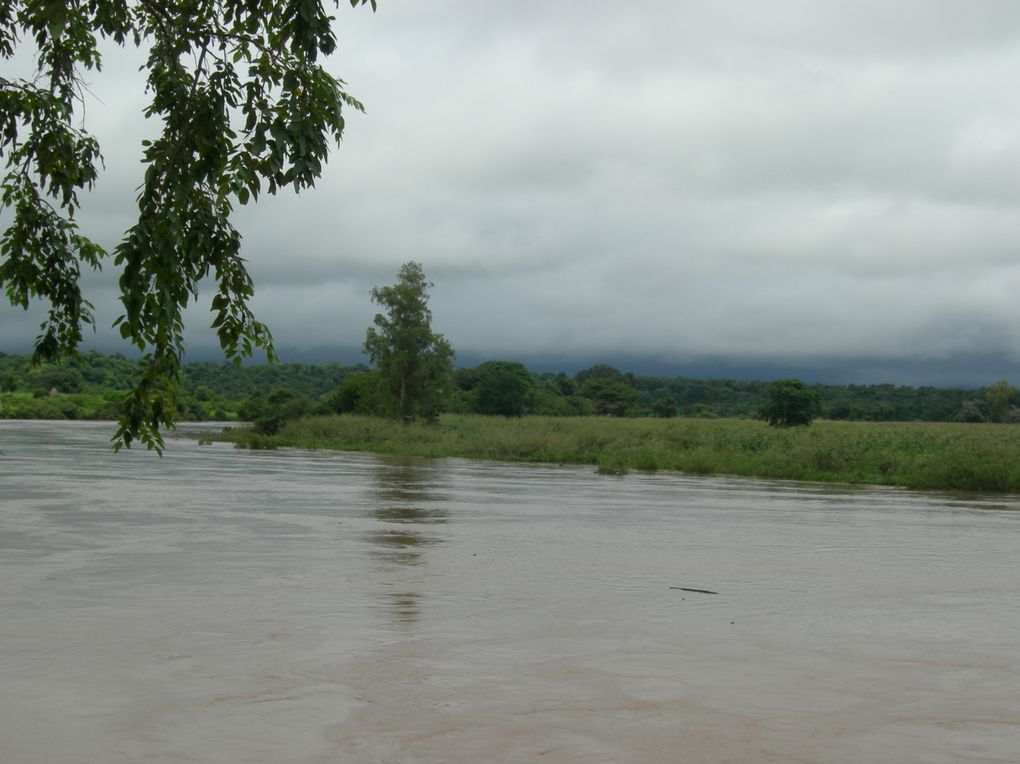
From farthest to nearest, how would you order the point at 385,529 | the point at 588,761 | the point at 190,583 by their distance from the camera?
the point at 385,529 < the point at 190,583 < the point at 588,761

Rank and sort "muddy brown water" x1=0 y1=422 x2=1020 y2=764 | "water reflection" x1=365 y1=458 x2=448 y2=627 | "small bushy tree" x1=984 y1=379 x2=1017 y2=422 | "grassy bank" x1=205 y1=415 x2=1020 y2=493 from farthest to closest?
"small bushy tree" x1=984 y1=379 x2=1017 y2=422 < "grassy bank" x1=205 y1=415 x2=1020 y2=493 < "water reflection" x1=365 y1=458 x2=448 y2=627 < "muddy brown water" x1=0 y1=422 x2=1020 y2=764

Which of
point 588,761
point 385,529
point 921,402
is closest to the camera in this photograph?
point 588,761

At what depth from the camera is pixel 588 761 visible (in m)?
5.74

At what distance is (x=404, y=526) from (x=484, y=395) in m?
72.5

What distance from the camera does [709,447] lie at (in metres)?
45.0

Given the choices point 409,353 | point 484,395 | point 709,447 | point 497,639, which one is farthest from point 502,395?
point 497,639

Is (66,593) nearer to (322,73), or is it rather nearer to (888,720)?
(322,73)

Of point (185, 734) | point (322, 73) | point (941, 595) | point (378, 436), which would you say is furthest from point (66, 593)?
point (378, 436)

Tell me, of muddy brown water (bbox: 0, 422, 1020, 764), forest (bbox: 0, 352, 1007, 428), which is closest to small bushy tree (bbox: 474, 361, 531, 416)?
forest (bbox: 0, 352, 1007, 428)

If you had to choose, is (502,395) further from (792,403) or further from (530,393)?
(792,403)

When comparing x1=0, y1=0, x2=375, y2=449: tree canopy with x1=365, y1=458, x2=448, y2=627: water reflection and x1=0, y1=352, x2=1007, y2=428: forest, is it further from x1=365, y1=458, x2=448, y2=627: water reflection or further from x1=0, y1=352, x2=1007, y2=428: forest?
x1=0, y1=352, x2=1007, y2=428: forest

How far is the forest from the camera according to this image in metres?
84.0

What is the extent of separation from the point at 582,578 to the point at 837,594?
106 inches

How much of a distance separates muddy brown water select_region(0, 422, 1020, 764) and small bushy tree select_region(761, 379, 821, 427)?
142 ft
